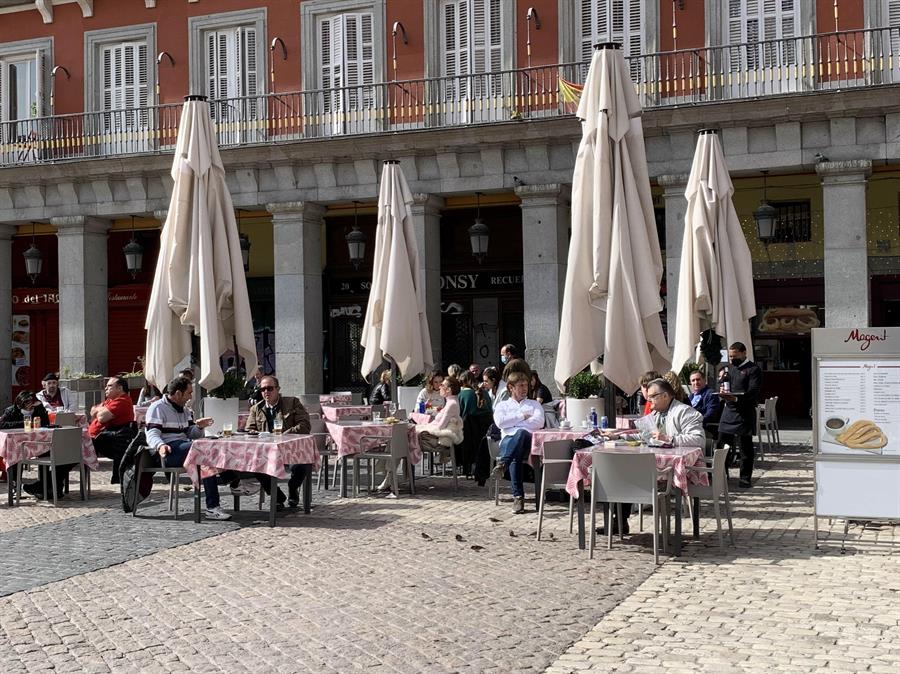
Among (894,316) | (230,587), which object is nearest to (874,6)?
(894,316)

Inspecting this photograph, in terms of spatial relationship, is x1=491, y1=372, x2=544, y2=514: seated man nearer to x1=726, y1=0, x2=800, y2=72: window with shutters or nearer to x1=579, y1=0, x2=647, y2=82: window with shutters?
x1=726, y1=0, x2=800, y2=72: window with shutters

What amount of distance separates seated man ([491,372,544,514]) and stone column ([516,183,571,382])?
29.7 ft

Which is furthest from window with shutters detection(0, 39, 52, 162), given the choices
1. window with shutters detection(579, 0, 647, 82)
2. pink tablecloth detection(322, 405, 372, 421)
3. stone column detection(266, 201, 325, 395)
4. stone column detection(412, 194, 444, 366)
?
pink tablecloth detection(322, 405, 372, 421)

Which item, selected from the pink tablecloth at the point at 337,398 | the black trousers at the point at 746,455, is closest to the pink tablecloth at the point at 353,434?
the black trousers at the point at 746,455

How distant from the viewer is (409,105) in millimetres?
22250

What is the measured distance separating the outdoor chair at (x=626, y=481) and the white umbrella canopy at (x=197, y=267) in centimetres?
575

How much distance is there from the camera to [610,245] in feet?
36.1

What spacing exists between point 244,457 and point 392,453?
7.13 ft

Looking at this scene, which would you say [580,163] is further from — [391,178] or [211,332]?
[391,178]

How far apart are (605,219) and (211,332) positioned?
490 centimetres

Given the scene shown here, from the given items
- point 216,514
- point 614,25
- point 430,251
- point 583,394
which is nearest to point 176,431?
point 216,514

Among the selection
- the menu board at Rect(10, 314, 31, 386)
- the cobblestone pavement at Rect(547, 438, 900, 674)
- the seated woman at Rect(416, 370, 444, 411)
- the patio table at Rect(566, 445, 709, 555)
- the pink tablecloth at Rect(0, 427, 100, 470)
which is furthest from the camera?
the menu board at Rect(10, 314, 31, 386)

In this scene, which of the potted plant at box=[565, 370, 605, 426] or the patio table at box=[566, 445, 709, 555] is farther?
the potted plant at box=[565, 370, 605, 426]

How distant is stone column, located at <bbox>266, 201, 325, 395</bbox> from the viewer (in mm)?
22484
